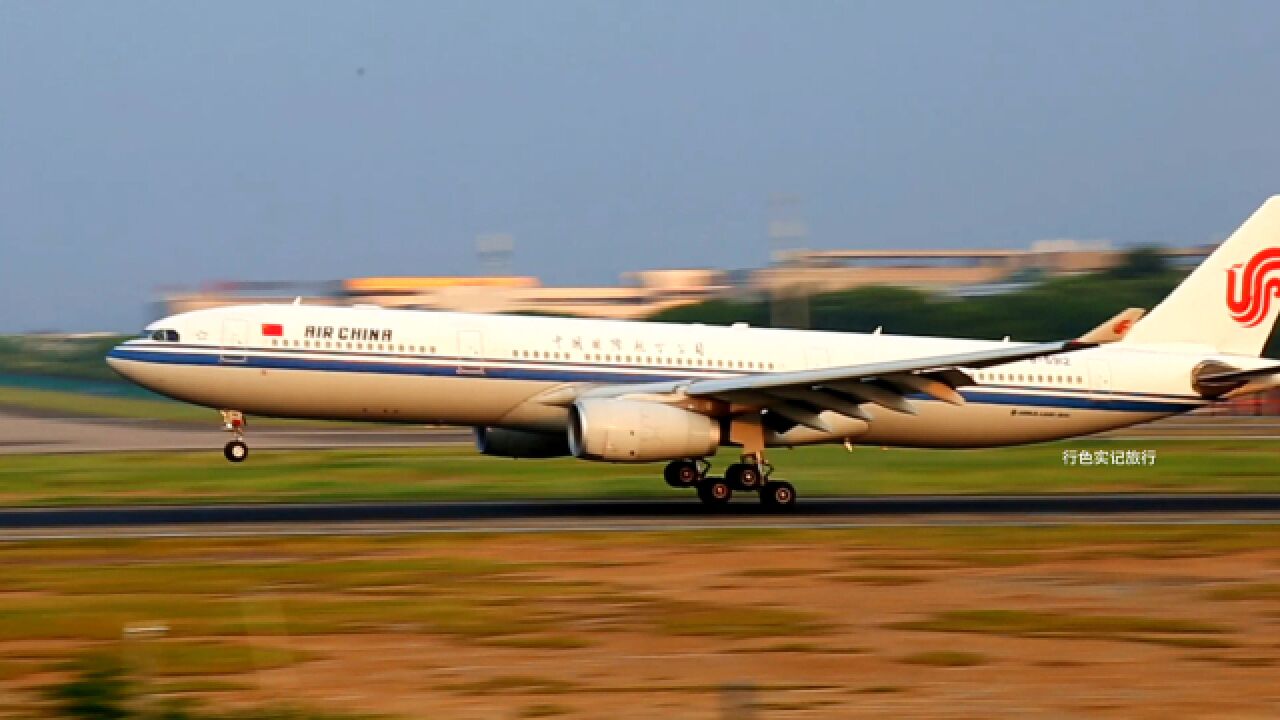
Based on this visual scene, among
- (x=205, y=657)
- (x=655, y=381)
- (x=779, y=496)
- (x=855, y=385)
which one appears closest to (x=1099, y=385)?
(x=855, y=385)

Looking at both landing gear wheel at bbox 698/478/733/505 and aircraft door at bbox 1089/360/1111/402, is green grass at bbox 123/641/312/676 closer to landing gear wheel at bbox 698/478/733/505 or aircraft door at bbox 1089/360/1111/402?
landing gear wheel at bbox 698/478/733/505

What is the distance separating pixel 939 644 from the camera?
16.1 meters

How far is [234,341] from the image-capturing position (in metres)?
29.3

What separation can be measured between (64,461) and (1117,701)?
3470 cm

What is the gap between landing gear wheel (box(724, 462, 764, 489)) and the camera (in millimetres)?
29203

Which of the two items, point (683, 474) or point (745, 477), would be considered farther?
point (683, 474)

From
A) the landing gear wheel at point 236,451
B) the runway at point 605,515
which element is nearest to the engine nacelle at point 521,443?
the runway at point 605,515

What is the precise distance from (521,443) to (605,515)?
3.31m

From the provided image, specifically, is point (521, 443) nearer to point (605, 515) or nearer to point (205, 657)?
point (605, 515)

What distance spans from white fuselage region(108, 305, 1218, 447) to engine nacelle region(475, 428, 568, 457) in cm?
59

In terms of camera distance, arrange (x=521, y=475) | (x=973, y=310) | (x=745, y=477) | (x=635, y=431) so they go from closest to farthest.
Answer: (x=635, y=431)
(x=745, y=477)
(x=521, y=475)
(x=973, y=310)

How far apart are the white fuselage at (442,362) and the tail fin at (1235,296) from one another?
4461 millimetres

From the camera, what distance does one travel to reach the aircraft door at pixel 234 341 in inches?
1150

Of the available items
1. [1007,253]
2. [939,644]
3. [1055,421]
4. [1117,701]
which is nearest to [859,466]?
[1055,421]
